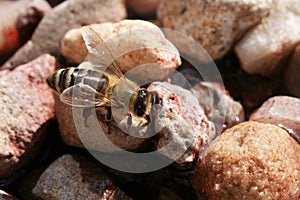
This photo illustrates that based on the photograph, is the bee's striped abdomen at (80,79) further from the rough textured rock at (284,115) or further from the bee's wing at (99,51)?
the rough textured rock at (284,115)

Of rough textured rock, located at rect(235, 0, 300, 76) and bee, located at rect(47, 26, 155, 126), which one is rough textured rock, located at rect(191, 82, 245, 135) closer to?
rough textured rock, located at rect(235, 0, 300, 76)

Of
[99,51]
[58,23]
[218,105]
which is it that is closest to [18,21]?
[58,23]

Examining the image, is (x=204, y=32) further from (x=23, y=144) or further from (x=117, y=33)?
(x=23, y=144)

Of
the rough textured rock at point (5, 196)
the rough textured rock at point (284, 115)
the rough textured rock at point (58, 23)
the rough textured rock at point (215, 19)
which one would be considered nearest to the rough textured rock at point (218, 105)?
the rough textured rock at point (284, 115)

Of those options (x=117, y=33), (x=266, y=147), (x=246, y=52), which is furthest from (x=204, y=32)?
(x=266, y=147)

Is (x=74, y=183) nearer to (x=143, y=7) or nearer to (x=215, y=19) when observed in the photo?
(x=215, y=19)

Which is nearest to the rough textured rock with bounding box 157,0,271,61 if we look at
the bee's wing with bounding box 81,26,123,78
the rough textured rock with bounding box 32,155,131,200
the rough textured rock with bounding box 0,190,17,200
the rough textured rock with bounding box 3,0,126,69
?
the rough textured rock with bounding box 3,0,126,69
